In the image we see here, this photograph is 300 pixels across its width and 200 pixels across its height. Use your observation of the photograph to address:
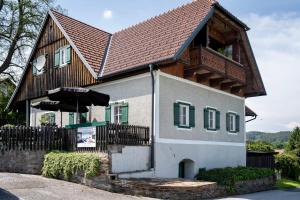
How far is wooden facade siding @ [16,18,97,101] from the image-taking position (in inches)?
790

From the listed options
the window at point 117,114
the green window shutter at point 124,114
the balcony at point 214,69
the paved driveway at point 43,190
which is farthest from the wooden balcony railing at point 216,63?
the paved driveway at point 43,190

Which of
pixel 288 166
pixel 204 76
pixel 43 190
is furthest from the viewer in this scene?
pixel 288 166

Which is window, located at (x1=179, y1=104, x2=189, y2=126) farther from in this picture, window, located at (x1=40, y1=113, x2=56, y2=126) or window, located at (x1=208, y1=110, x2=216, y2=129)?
window, located at (x1=40, y1=113, x2=56, y2=126)

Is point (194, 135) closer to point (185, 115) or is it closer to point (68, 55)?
point (185, 115)

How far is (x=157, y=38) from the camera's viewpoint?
18547mm

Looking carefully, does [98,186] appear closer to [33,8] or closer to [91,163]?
[91,163]

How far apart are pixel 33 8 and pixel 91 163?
24.0 m

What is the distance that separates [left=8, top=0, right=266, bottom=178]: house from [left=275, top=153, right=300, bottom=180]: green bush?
17.2 feet

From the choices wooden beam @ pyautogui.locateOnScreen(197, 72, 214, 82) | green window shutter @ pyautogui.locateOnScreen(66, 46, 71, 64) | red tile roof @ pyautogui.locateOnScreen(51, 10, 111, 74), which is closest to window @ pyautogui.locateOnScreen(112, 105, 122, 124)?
red tile roof @ pyautogui.locateOnScreen(51, 10, 111, 74)

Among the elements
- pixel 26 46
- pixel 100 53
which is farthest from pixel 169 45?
pixel 26 46

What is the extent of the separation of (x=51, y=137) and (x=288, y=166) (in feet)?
59.8

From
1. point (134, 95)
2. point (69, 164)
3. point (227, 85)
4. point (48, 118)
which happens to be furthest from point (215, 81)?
point (48, 118)

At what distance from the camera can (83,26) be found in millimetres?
23156

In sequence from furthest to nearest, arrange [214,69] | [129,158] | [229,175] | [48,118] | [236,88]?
[236,88]
[48,118]
[214,69]
[229,175]
[129,158]
